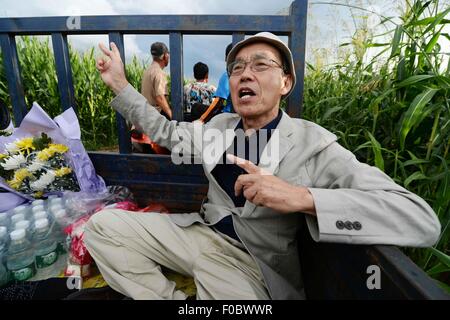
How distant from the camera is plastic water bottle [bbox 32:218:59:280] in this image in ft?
5.12

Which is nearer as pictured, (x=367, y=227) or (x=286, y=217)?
(x=367, y=227)

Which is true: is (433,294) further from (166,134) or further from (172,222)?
(166,134)

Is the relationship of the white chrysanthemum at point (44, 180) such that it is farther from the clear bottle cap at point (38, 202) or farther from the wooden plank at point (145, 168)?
the wooden plank at point (145, 168)

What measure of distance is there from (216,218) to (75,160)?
1.17 meters

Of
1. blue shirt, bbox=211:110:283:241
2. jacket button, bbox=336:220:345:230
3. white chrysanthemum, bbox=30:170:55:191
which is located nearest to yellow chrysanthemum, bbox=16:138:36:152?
white chrysanthemum, bbox=30:170:55:191

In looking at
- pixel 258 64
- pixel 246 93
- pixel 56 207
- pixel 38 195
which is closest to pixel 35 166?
pixel 38 195

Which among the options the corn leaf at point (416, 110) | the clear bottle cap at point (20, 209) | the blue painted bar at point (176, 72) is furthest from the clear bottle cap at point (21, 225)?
the corn leaf at point (416, 110)

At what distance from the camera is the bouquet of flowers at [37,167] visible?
183 cm

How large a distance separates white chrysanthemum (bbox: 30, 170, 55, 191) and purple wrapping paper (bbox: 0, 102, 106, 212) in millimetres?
140

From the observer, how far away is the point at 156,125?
161cm

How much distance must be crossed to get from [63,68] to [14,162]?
0.76 meters

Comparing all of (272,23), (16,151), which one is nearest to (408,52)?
(272,23)

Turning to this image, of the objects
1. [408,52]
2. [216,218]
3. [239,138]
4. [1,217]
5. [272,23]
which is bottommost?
[1,217]

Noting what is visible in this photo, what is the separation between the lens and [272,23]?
159 cm
